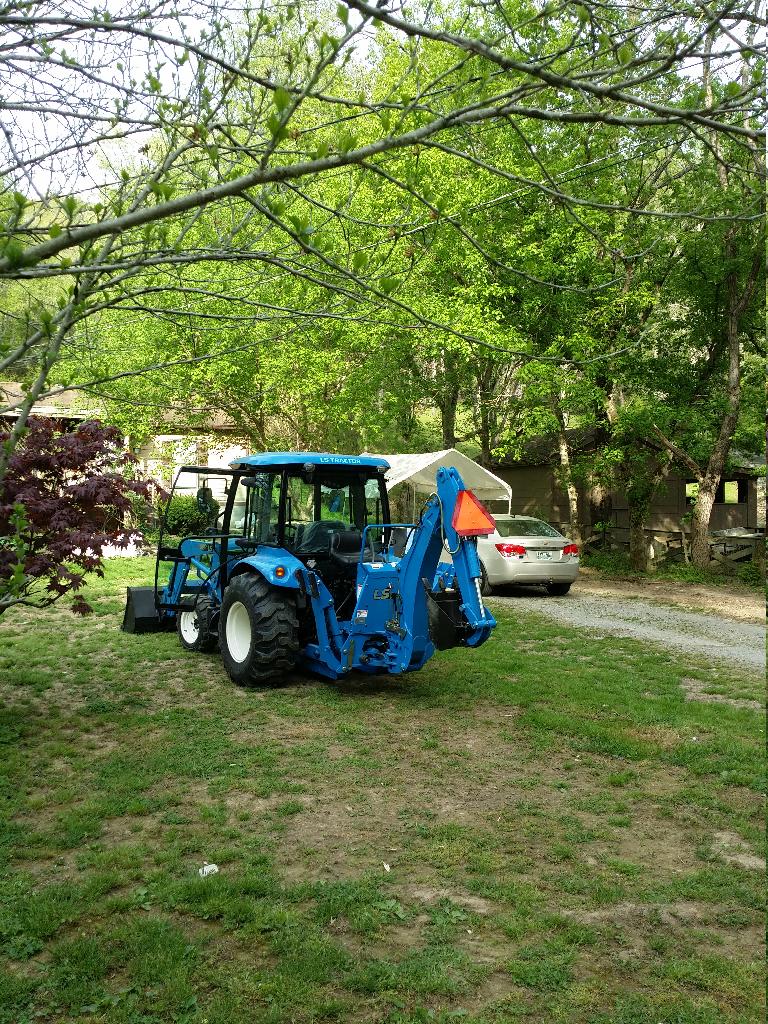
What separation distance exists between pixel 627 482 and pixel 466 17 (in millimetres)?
17500

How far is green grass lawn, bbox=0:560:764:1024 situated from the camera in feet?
10.6

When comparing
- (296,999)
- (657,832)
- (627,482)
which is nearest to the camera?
(296,999)

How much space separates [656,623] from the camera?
41.0 feet

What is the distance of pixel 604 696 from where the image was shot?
26.1 feet

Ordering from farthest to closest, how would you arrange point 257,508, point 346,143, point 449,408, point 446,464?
1. point 449,408
2. point 446,464
3. point 257,508
4. point 346,143

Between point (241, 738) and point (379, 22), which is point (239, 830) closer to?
point (241, 738)

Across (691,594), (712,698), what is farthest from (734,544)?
(712,698)

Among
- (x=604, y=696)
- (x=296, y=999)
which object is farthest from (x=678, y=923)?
(x=604, y=696)

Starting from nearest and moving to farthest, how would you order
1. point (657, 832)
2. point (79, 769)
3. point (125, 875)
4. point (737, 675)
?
point (125, 875)
point (657, 832)
point (79, 769)
point (737, 675)

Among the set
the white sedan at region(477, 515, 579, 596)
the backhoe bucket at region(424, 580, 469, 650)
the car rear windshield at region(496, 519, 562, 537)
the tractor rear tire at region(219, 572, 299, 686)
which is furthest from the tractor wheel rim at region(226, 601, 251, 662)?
the car rear windshield at region(496, 519, 562, 537)

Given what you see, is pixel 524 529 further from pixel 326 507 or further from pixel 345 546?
pixel 345 546

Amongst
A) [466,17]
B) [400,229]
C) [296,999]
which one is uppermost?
[466,17]

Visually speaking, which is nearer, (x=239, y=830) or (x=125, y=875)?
(x=125, y=875)

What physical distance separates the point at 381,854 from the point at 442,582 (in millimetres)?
3025
